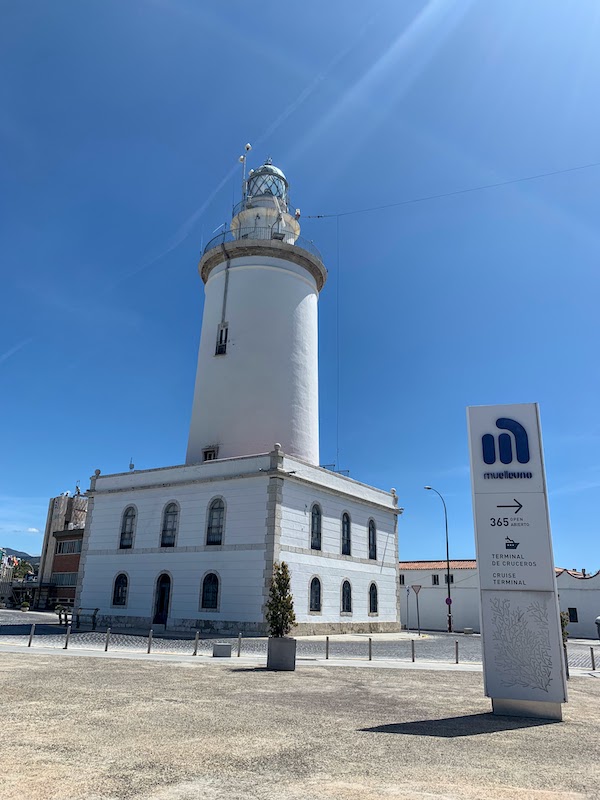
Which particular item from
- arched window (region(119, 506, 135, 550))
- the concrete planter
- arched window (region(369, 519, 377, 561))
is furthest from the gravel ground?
arched window (region(369, 519, 377, 561))

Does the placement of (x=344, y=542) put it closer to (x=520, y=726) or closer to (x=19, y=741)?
(x=520, y=726)

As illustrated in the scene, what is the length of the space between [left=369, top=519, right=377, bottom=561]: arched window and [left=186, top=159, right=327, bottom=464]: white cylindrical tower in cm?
556

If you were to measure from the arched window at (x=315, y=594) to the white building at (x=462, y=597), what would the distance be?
19720mm

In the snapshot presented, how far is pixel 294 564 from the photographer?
29109 millimetres

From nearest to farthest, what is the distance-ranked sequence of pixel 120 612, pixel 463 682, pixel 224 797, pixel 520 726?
pixel 224 797
pixel 520 726
pixel 463 682
pixel 120 612

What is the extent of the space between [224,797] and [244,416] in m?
29.1

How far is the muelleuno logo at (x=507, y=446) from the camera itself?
37.0 feet

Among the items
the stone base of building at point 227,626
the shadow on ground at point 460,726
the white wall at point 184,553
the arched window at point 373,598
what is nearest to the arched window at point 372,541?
the arched window at point 373,598

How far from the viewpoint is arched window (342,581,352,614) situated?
3247cm

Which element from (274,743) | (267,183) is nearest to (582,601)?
(267,183)

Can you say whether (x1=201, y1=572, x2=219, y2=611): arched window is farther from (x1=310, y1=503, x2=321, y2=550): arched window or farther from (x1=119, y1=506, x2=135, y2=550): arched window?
(x1=119, y1=506, x2=135, y2=550): arched window

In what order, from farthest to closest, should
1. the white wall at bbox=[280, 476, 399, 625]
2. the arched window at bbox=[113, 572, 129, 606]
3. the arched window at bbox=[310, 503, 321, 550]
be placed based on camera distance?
the arched window at bbox=[113, 572, 129, 606] < the arched window at bbox=[310, 503, 321, 550] < the white wall at bbox=[280, 476, 399, 625]

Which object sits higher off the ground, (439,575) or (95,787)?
(439,575)

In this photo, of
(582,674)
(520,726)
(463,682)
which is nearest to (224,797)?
(520,726)
